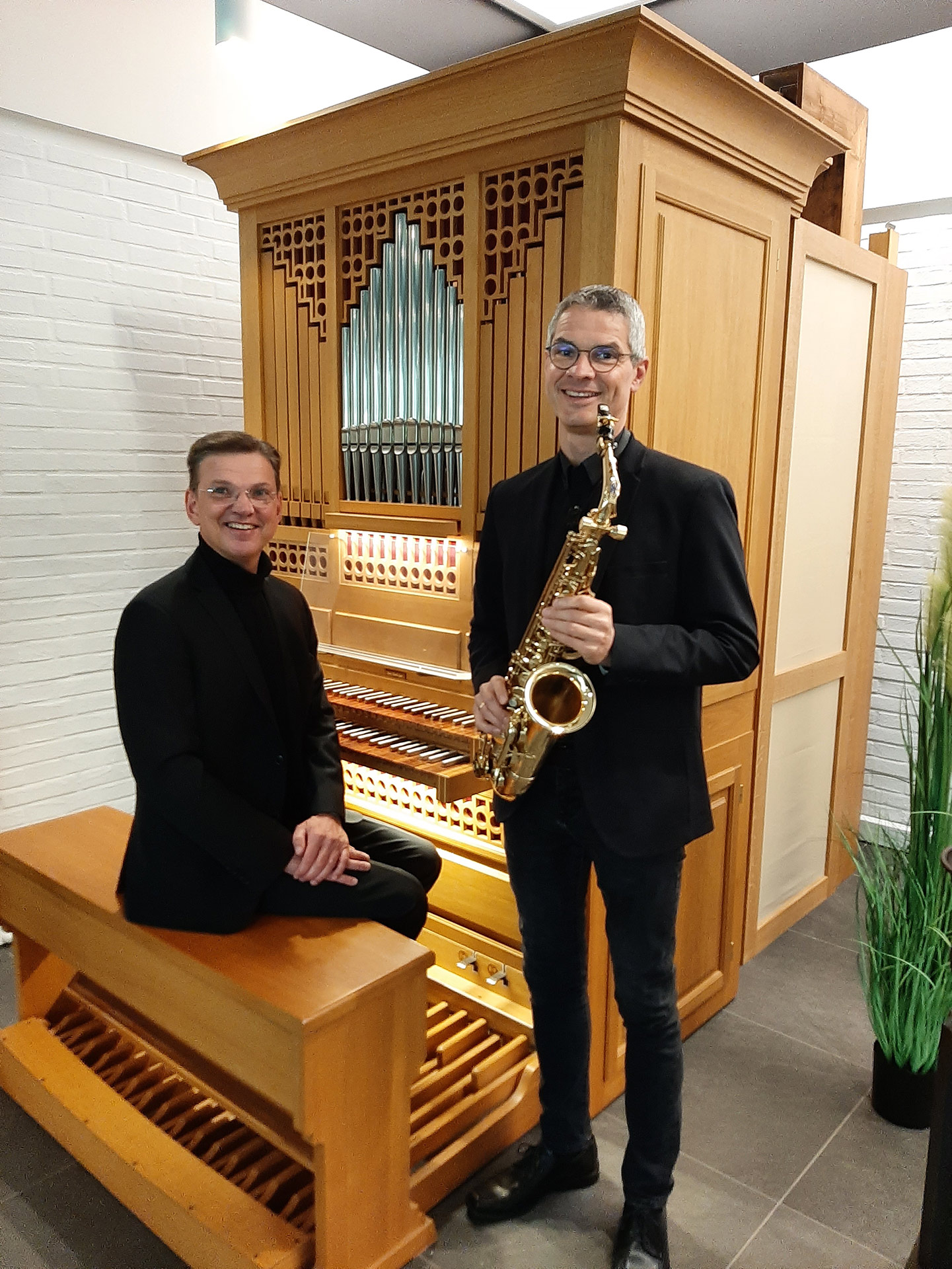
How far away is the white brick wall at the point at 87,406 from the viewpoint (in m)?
3.62

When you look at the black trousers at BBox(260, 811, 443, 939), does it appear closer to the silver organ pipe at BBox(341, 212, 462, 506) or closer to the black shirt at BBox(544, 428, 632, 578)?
Result: the black shirt at BBox(544, 428, 632, 578)

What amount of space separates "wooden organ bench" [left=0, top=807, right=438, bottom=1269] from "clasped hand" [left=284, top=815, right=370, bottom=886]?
0.11 m

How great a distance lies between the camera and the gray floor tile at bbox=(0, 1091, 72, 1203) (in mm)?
2537

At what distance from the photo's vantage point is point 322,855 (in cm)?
234

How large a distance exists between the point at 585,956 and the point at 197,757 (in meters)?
1.02

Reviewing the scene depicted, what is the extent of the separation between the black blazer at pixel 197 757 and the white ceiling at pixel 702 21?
2417 mm

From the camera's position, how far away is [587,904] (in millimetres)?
2627

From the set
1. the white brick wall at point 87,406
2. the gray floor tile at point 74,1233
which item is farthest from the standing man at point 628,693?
the white brick wall at point 87,406

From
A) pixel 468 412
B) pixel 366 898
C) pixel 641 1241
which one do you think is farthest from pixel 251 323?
pixel 641 1241

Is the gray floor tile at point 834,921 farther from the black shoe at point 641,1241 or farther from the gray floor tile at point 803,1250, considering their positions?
the black shoe at point 641,1241

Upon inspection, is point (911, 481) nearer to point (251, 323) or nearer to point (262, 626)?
point (251, 323)

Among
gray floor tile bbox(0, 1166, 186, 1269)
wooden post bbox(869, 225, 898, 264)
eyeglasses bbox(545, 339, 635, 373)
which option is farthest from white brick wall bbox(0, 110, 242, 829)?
wooden post bbox(869, 225, 898, 264)

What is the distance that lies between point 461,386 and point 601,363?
34.8 inches

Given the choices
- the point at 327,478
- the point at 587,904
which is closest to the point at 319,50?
the point at 327,478
